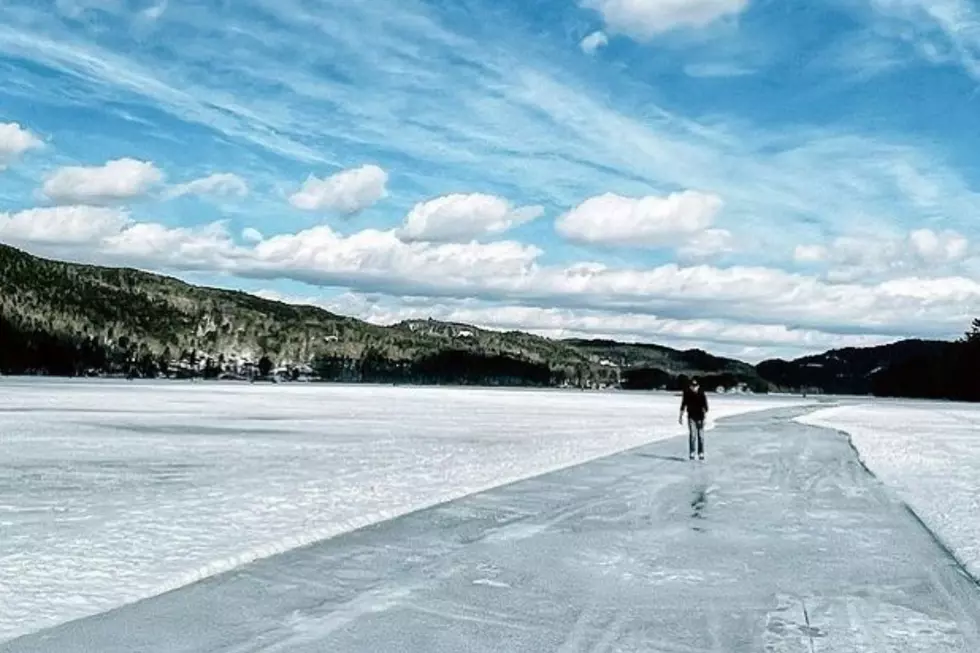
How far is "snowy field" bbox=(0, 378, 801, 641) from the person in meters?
2.90

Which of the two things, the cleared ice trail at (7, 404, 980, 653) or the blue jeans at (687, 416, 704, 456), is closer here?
the cleared ice trail at (7, 404, 980, 653)

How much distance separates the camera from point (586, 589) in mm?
9078

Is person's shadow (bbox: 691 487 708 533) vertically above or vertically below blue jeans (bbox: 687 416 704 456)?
below

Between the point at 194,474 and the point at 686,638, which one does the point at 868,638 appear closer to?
the point at 686,638

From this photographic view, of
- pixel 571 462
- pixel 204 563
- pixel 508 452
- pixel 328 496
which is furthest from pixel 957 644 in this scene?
pixel 508 452

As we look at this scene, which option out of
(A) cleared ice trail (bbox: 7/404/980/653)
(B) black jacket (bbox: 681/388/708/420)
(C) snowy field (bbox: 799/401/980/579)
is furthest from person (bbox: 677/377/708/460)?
(A) cleared ice trail (bbox: 7/404/980/653)

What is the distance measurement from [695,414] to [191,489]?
12660 mm

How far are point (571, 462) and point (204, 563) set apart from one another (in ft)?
46.4

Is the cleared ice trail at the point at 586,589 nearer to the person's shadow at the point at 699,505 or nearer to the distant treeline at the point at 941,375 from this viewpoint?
the person's shadow at the point at 699,505

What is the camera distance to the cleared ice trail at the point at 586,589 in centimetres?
720

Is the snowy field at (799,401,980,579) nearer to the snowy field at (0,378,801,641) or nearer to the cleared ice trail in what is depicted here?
the cleared ice trail

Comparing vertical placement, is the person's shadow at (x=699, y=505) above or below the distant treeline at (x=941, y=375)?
below

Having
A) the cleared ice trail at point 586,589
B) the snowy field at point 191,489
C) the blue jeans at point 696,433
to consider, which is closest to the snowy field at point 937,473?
the cleared ice trail at point 586,589

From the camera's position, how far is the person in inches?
939
